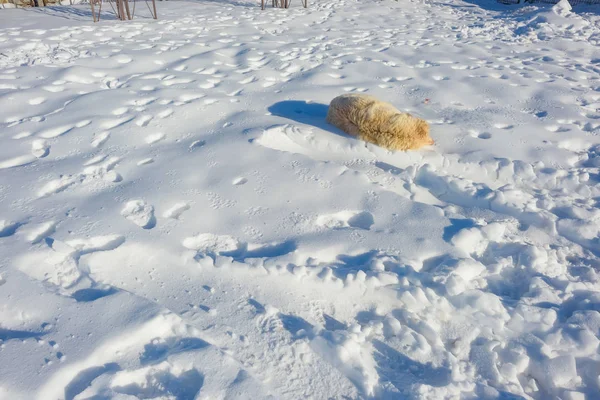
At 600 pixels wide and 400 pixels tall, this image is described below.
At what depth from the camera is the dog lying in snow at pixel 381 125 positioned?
10.7ft

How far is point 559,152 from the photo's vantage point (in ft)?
11.0

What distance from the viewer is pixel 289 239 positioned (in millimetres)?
2346

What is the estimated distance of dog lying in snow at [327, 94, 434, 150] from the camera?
3252 mm

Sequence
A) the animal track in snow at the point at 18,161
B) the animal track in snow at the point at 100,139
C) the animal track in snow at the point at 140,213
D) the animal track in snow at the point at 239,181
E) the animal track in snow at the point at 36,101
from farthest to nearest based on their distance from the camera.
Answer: the animal track in snow at the point at 36,101 < the animal track in snow at the point at 100,139 < the animal track in snow at the point at 18,161 < the animal track in snow at the point at 239,181 < the animal track in snow at the point at 140,213

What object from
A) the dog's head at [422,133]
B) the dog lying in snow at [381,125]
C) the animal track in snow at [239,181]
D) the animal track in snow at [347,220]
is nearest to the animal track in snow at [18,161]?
the animal track in snow at [239,181]

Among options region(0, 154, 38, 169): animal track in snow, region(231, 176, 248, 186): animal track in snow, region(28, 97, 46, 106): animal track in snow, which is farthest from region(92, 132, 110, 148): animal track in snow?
region(231, 176, 248, 186): animal track in snow

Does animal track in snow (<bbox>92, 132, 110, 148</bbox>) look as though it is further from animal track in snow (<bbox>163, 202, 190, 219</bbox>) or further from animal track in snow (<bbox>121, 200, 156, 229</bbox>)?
animal track in snow (<bbox>163, 202, 190, 219</bbox>)

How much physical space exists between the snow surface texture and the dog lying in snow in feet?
0.33

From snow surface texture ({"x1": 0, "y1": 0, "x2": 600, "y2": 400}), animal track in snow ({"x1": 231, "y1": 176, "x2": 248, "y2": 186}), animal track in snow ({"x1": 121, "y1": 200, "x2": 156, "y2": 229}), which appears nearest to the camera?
snow surface texture ({"x1": 0, "y1": 0, "x2": 600, "y2": 400})

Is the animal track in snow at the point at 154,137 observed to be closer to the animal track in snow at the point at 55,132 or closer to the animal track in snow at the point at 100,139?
the animal track in snow at the point at 100,139

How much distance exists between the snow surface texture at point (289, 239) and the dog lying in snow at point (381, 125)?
0.10 m

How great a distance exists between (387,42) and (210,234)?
554cm

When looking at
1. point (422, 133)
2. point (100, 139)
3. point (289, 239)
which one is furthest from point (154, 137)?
point (422, 133)

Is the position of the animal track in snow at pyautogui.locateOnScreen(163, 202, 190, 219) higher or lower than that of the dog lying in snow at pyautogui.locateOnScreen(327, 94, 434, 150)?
lower
